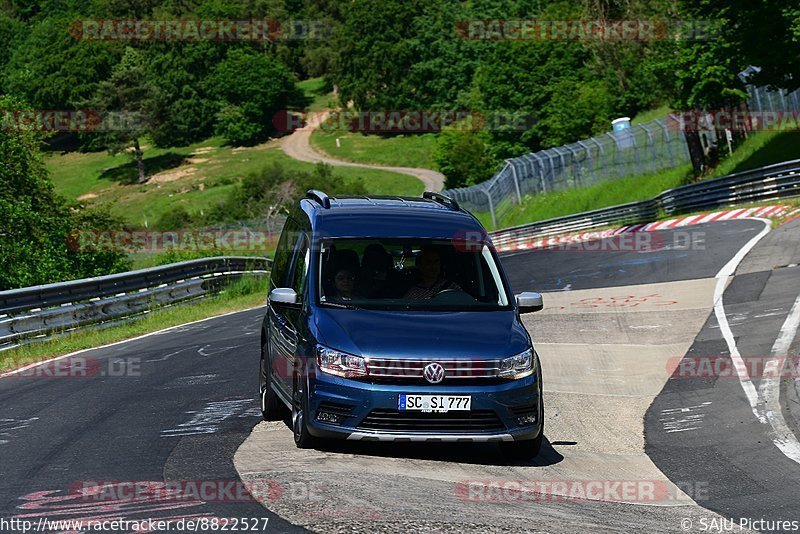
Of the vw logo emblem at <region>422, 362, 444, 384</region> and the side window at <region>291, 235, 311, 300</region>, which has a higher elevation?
the side window at <region>291, 235, 311, 300</region>

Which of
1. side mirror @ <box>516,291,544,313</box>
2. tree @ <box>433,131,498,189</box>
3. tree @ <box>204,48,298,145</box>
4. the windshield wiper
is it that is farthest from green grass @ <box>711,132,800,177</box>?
tree @ <box>204,48,298,145</box>

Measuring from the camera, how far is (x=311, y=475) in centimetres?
768

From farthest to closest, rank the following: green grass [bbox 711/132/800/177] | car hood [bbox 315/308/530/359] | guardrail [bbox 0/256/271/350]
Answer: green grass [bbox 711/132/800/177] → guardrail [bbox 0/256/271/350] → car hood [bbox 315/308/530/359]

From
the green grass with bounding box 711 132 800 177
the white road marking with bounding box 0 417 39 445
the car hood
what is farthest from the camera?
the green grass with bounding box 711 132 800 177

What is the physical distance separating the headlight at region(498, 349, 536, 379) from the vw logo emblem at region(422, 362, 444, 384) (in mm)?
484

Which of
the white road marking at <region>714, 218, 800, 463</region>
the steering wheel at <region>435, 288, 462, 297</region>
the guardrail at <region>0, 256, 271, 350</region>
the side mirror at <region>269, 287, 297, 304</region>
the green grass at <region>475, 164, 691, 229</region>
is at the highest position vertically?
the side mirror at <region>269, 287, 297, 304</region>

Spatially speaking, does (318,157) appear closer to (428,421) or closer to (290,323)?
(290,323)

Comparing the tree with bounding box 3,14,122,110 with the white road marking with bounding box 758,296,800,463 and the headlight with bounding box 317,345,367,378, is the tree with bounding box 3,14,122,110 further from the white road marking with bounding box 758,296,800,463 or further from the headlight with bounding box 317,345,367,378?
the headlight with bounding box 317,345,367,378

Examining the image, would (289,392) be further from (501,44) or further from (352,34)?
(352,34)

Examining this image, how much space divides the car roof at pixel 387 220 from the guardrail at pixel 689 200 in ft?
81.9

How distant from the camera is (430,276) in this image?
9719mm

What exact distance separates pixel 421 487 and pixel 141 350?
1108cm

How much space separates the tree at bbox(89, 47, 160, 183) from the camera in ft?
441

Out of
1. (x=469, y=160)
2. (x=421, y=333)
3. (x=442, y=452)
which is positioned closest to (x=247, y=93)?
(x=469, y=160)
